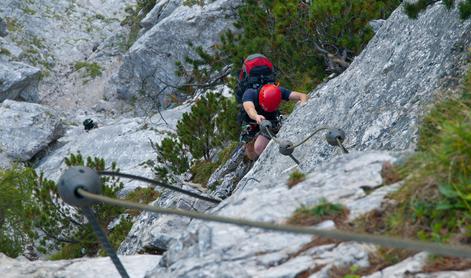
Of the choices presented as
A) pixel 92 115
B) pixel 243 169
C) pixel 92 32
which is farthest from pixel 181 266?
pixel 92 32

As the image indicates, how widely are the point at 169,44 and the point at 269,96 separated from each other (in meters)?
21.0

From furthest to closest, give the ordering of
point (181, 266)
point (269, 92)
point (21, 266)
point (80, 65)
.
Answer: point (80, 65) < point (269, 92) < point (21, 266) < point (181, 266)

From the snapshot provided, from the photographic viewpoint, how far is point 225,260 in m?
3.34

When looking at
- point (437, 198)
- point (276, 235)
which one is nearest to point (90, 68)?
point (276, 235)

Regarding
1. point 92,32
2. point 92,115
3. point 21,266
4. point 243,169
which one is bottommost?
point 243,169

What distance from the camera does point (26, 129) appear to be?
24.8 metres

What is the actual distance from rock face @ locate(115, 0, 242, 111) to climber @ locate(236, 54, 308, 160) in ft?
60.0

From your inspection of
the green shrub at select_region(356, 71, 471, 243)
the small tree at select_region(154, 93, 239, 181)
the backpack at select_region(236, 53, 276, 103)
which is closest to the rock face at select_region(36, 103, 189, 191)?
the small tree at select_region(154, 93, 239, 181)

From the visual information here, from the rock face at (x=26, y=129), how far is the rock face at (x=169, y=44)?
15.5ft

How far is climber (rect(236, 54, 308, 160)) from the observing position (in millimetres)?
8484

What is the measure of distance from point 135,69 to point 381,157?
26566 millimetres

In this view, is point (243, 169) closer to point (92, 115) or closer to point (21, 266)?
point (21, 266)

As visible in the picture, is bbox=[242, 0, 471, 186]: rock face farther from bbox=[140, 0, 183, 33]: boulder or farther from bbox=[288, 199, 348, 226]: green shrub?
bbox=[140, 0, 183, 33]: boulder

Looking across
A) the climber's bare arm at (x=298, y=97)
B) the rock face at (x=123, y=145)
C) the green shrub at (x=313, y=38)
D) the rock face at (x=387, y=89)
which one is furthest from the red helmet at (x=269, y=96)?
the rock face at (x=123, y=145)
